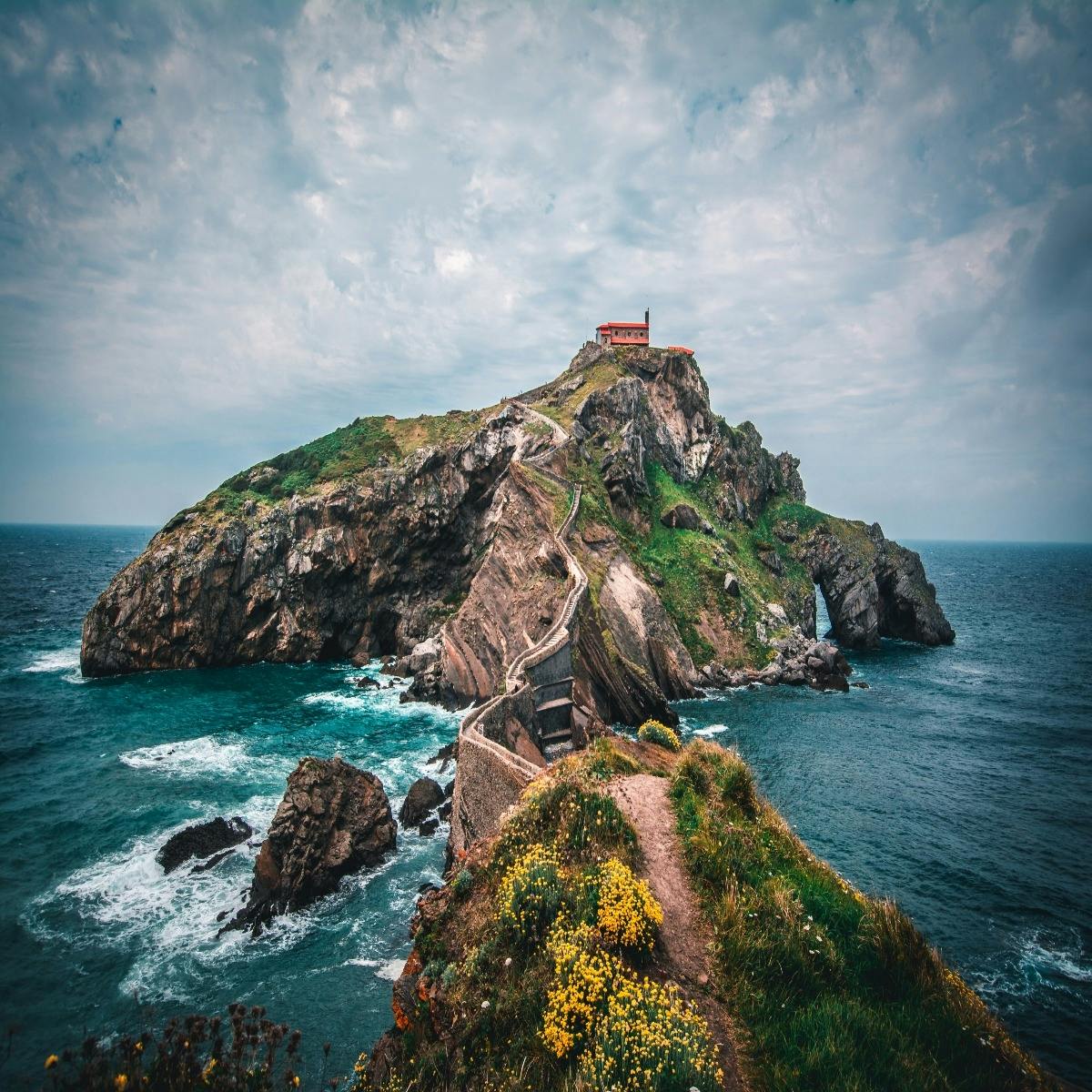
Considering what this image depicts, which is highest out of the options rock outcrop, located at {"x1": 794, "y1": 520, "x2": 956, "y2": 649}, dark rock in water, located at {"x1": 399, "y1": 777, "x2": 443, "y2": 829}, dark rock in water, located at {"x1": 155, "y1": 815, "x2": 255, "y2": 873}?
rock outcrop, located at {"x1": 794, "y1": 520, "x2": 956, "y2": 649}

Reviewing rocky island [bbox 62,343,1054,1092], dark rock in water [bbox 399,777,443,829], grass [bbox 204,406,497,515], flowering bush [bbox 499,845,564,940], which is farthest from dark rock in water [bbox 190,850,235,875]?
grass [bbox 204,406,497,515]

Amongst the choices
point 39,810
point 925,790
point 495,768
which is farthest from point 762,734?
point 39,810

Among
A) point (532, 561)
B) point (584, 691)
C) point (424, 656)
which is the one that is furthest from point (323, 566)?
point (584, 691)

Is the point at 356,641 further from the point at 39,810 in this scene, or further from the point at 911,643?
the point at 911,643

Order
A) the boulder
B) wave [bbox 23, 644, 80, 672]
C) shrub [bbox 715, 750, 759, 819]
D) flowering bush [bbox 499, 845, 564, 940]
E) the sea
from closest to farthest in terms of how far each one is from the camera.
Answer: flowering bush [bbox 499, 845, 564, 940]
shrub [bbox 715, 750, 759, 819]
the sea
wave [bbox 23, 644, 80, 672]
the boulder

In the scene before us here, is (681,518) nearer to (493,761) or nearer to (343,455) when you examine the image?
(343,455)

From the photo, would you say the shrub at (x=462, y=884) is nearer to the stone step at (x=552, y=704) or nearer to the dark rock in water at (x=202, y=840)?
the stone step at (x=552, y=704)

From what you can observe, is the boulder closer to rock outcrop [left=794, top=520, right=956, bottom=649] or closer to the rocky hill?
the rocky hill
